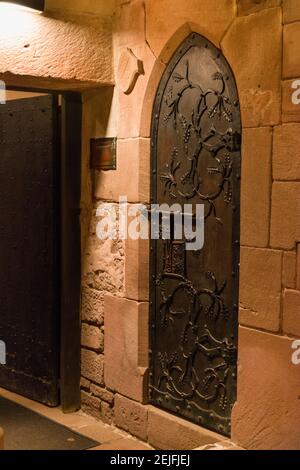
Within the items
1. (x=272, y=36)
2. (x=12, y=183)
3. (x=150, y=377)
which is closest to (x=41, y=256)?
(x=12, y=183)

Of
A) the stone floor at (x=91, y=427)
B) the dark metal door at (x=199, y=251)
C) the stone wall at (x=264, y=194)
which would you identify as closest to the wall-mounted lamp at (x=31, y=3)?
the stone wall at (x=264, y=194)

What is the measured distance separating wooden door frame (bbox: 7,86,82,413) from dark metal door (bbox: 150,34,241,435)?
2.37 ft

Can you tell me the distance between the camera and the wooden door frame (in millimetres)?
4129

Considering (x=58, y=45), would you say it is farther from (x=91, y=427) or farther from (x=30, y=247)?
(x=91, y=427)

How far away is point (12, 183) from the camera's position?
4508 millimetres

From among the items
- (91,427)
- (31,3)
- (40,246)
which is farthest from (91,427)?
(31,3)

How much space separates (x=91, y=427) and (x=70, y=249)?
3.68ft

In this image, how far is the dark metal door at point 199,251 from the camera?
3.17 metres

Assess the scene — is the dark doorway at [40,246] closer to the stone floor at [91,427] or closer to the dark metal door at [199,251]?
the stone floor at [91,427]

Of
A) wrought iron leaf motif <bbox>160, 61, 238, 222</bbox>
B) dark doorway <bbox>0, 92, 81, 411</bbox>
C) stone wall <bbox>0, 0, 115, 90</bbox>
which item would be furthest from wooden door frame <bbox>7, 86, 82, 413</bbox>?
wrought iron leaf motif <bbox>160, 61, 238, 222</bbox>

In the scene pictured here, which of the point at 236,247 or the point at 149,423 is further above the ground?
the point at 236,247

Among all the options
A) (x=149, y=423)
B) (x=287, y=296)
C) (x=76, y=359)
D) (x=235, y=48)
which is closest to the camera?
(x=287, y=296)

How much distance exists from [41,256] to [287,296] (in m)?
2.02
